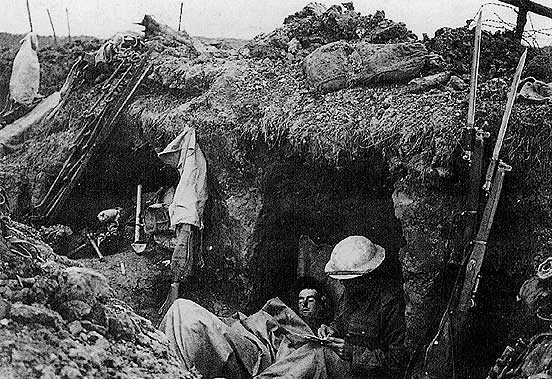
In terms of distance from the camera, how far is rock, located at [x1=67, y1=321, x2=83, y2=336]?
3177 mm

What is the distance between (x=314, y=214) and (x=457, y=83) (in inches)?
73.8

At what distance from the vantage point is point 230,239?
22.1ft

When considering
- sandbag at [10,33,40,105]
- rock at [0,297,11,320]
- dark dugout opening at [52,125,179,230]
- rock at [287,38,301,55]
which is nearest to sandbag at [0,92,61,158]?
sandbag at [10,33,40,105]

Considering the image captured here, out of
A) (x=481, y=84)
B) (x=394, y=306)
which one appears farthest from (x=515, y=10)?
(x=394, y=306)

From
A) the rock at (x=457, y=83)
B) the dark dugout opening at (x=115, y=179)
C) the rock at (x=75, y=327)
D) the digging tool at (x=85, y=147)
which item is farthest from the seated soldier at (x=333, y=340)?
the digging tool at (x=85, y=147)

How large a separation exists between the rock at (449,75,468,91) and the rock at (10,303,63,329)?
373 centimetres

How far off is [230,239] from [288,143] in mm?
1260

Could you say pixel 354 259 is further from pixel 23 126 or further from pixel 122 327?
pixel 23 126

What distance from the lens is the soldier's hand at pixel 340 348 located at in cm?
516

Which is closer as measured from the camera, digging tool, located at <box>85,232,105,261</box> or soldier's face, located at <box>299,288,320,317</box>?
soldier's face, located at <box>299,288,320,317</box>

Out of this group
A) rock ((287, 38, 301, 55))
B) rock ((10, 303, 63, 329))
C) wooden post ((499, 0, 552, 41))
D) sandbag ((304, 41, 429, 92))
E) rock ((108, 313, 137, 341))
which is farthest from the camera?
rock ((287, 38, 301, 55))

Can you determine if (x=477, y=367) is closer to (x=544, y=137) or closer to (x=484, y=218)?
(x=484, y=218)

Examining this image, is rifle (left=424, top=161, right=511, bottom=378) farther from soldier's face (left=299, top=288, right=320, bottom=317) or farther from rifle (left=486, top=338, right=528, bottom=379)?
soldier's face (left=299, top=288, right=320, bottom=317)

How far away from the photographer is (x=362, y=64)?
6191mm
